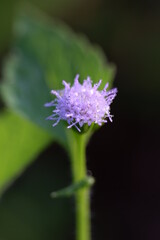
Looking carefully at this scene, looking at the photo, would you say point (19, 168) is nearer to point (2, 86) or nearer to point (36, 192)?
point (2, 86)

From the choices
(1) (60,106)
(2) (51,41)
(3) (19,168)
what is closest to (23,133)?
(3) (19,168)

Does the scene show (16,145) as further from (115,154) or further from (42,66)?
(115,154)

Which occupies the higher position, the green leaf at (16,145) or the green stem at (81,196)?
the green leaf at (16,145)

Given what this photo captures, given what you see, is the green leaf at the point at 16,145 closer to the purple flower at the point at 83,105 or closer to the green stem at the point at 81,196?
the green stem at the point at 81,196

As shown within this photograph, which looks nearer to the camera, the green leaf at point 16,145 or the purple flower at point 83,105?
the purple flower at point 83,105

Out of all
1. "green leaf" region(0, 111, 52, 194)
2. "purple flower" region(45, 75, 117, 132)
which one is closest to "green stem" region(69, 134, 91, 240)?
"purple flower" region(45, 75, 117, 132)

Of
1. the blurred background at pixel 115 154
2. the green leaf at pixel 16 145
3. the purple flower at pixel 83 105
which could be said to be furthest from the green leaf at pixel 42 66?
the blurred background at pixel 115 154

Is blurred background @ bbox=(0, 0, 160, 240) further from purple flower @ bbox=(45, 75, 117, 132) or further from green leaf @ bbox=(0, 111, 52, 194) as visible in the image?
purple flower @ bbox=(45, 75, 117, 132)
